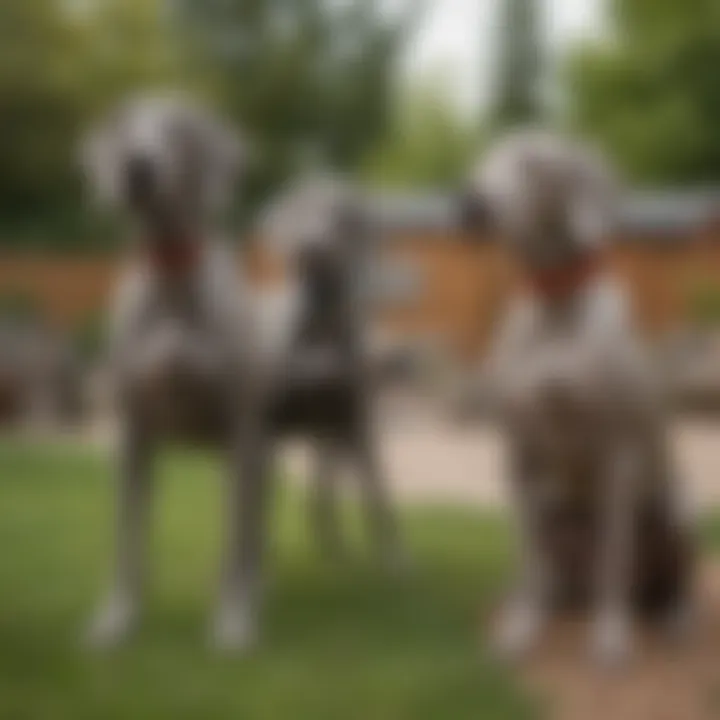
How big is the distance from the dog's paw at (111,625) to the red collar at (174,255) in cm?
31

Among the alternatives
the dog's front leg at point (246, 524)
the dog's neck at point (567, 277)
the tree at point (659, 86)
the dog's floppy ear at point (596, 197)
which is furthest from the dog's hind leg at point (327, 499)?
the tree at point (659, 86)

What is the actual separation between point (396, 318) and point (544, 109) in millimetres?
258

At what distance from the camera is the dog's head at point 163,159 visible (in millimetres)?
1346

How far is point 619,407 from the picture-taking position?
1.62m

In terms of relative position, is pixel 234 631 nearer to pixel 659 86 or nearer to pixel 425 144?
pixel 425 144

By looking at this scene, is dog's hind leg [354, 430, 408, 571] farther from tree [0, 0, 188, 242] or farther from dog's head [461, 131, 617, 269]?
tree [0, 0, 188, 242]

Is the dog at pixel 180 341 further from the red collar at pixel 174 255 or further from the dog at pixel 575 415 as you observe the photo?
the dog at pixel 575 415

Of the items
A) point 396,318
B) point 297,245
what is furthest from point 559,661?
point 297,245

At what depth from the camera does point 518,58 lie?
1283 millimetres

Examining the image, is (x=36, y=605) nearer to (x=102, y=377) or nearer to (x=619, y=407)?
(x=102, y=377)

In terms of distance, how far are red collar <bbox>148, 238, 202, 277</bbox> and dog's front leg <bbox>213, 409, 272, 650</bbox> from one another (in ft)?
0.63

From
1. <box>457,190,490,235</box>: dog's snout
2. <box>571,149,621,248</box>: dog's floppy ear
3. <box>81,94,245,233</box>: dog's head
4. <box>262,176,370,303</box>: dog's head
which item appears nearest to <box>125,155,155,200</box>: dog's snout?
<box>81,94,245,233</box>: dog's head

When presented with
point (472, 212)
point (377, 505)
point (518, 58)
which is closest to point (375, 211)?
point (472, 212)

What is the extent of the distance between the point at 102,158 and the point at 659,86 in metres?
0.44
